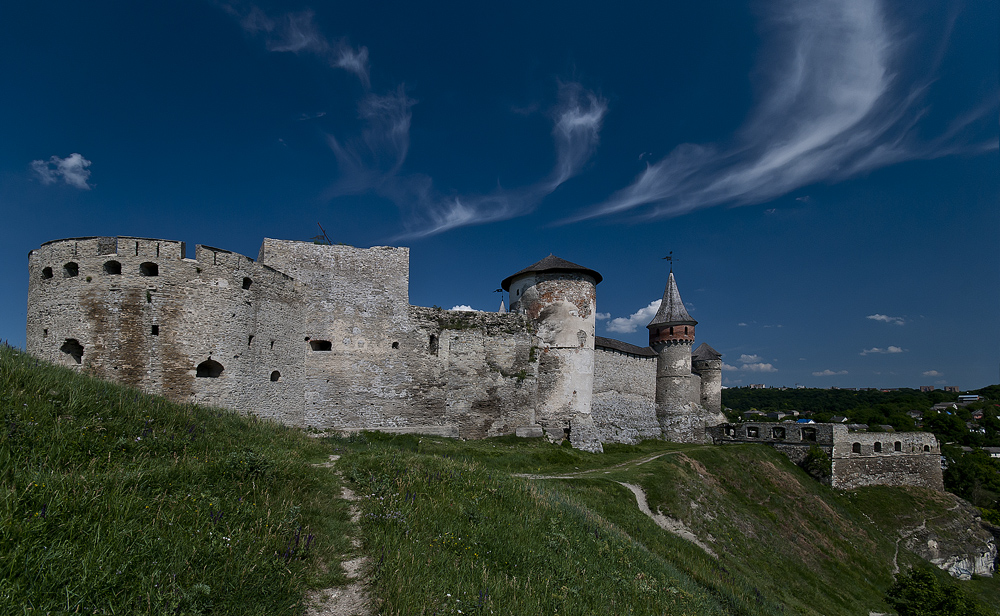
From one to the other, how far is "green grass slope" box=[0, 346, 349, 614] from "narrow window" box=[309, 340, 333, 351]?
13.7m

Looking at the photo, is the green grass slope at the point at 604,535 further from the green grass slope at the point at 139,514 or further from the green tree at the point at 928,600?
the green tree at the point at 928,600

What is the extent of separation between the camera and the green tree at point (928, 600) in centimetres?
1438

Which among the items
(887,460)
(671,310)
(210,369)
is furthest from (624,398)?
(210,369)

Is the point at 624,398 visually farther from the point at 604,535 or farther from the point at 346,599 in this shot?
the point at 346,599

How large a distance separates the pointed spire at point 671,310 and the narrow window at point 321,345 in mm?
25951

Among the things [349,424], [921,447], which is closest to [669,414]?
[921,447]

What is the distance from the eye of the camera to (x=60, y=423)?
4.73 m

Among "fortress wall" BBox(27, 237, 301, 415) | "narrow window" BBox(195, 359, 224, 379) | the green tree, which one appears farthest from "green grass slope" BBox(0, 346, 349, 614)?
the green tree

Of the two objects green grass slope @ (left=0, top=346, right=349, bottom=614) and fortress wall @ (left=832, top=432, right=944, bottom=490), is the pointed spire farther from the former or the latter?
green grass slope @ (left=0, top=346, right=349, bottom=614)

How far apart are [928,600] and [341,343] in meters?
25.3

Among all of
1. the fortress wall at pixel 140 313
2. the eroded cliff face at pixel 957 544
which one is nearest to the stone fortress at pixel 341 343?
the fortress wall at pixel 140 313

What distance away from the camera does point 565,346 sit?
23.3m

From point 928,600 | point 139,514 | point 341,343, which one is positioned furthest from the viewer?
point 341,343

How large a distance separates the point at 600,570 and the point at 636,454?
19.2 m
